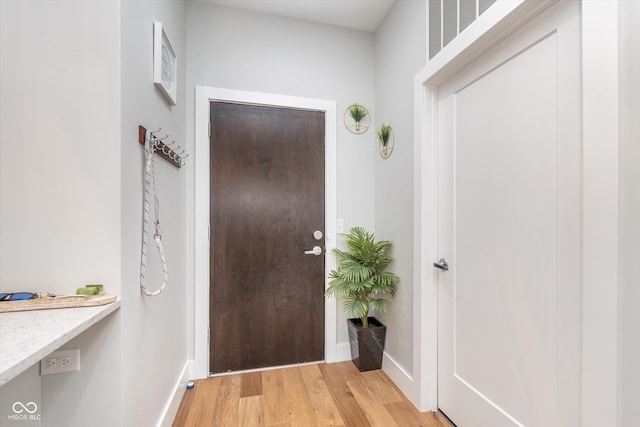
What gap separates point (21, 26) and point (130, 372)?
124 cm

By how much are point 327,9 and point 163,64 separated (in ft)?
4.26

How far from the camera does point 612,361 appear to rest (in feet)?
2.68

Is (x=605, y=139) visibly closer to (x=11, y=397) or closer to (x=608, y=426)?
(x=608, y=426)

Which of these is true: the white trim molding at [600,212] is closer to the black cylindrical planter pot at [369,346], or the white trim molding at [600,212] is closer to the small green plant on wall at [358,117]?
the black cylindrical planter pot at [369,346]

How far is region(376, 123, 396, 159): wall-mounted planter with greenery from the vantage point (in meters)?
2.04

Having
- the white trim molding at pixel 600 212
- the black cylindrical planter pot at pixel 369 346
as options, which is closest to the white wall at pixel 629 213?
the white trim molding at pixel 600 212

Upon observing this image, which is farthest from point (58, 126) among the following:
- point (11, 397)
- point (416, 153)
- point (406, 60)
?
point (406, 60)

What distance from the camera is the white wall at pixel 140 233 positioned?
102cm

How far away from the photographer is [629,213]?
0.79 meters

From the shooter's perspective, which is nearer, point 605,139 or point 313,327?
point 605,139

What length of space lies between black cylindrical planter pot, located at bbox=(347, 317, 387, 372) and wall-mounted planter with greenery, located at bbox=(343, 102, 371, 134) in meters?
1.53

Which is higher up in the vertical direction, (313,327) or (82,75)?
(82,75)

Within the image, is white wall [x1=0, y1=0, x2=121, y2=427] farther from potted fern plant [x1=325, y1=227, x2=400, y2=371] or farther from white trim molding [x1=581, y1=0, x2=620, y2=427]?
white trim molding [x1=581, y1=0, x2=620, y2=427]

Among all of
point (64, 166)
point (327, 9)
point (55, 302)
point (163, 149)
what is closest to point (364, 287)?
point (163, 149)
